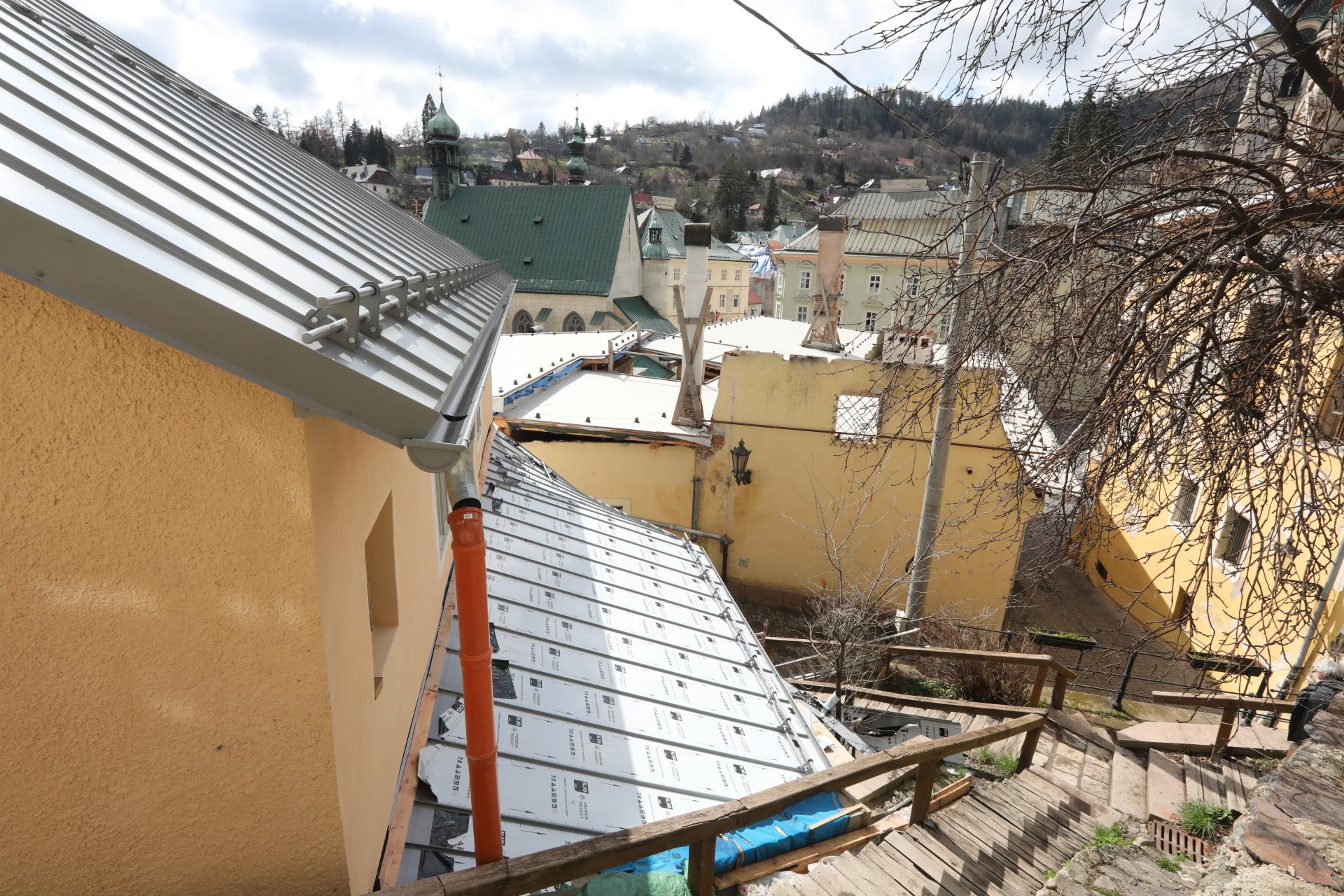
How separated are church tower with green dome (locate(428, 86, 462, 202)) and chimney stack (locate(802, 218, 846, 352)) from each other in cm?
2921

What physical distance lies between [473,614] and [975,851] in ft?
12.2

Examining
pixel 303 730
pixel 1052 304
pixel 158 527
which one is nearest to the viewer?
pixel 158 527

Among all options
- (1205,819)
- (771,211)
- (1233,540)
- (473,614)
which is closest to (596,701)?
(473,614)

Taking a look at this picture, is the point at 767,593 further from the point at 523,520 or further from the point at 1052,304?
the point at 1052,304

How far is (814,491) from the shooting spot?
1395 cm

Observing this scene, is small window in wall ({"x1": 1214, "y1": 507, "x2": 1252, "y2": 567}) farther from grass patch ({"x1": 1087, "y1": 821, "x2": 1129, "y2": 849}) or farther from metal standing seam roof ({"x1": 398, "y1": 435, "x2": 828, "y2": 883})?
metal standing seam roof ({"x1": 398, "y1": 435, "x2": 828, "y2": 883})

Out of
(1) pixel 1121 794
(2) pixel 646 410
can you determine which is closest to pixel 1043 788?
(1) pixel 1121 794

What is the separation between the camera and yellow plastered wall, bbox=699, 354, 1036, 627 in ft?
43.5

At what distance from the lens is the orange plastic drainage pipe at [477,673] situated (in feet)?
8.72

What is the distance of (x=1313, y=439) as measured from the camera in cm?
321

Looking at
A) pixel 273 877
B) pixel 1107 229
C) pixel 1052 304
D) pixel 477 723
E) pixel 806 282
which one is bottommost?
pixel 273 877

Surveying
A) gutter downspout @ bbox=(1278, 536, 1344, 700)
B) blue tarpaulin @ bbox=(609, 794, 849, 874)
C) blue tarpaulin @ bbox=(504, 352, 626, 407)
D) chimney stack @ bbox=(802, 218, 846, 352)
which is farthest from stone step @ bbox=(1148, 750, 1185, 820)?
chimney stack @ bbox=(802, 218, 846, 352)

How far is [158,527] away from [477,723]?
52.4 inches

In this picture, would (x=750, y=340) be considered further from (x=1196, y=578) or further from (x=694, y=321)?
(x=1196, y=578)
